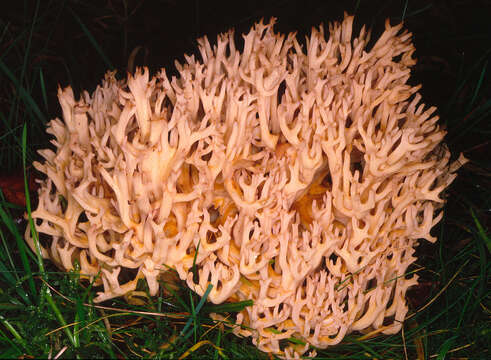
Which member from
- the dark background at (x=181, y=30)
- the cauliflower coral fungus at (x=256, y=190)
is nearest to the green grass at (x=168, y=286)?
the dark background at (x=181, y=30)

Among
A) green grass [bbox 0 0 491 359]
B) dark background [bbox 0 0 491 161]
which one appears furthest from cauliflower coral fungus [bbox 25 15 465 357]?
dark background [bbox 0 0 491 161]

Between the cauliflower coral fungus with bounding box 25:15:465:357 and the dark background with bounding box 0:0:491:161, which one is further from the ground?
the dark background with bounding box 0:0:491:161

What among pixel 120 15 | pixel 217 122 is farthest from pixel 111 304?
pixel 120 15

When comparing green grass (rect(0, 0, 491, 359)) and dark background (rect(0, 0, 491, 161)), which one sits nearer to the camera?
green grass (rect(0, 0, 491, 359))

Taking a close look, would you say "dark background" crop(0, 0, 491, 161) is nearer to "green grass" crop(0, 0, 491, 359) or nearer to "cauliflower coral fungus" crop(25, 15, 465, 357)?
"green grass" crop(0, 0, 491, 359)

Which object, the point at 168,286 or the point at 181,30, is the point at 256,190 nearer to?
the point at 168,286

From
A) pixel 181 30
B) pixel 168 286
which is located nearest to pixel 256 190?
pixel 168 286

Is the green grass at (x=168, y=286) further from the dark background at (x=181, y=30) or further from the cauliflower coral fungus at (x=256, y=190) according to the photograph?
the cauliflower coral fungus at (x=256, y=190)
